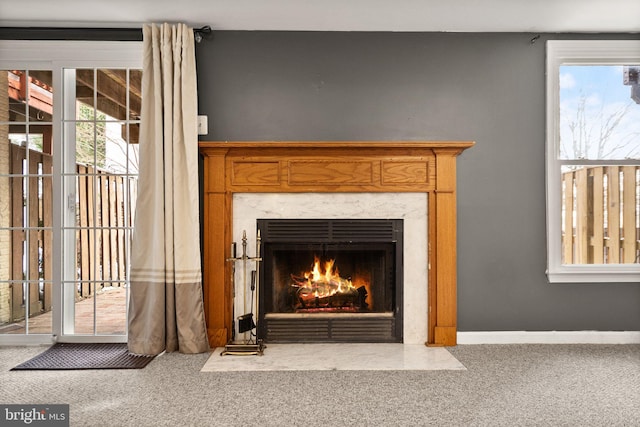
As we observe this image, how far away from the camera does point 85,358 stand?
9.63ft

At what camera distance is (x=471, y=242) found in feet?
10.8

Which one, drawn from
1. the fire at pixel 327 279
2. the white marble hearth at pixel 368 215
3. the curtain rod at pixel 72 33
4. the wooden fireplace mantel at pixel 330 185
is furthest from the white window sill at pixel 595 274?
the curtain rod at pixel 72 33

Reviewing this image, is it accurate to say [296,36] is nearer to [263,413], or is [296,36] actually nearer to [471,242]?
[471,242]

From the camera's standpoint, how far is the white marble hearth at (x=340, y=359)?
2750mm

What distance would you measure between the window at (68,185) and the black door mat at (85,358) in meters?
0.12

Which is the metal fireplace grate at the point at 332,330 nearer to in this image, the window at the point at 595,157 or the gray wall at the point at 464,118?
the gray wall at the point at 464,118

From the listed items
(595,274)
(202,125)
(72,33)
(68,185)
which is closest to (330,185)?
(202,125)

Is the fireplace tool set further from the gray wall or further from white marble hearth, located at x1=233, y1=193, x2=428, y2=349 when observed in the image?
the gray wall

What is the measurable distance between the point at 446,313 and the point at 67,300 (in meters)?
2.70

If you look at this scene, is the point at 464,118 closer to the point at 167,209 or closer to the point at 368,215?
the point at 368,215

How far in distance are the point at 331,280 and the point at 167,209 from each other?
4.11 feet

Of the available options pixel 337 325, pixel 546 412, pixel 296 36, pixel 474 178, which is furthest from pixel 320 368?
pixel 296 36

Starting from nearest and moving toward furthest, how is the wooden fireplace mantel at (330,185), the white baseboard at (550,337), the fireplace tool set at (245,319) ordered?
1. the fireplace tool set at (245,319)
2. the wooden fireplace mantel at (330,185)
3. the white baseboard at (550,337)

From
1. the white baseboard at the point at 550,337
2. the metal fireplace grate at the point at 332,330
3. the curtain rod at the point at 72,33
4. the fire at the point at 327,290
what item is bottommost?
the white baseboard at the point at 550,337
